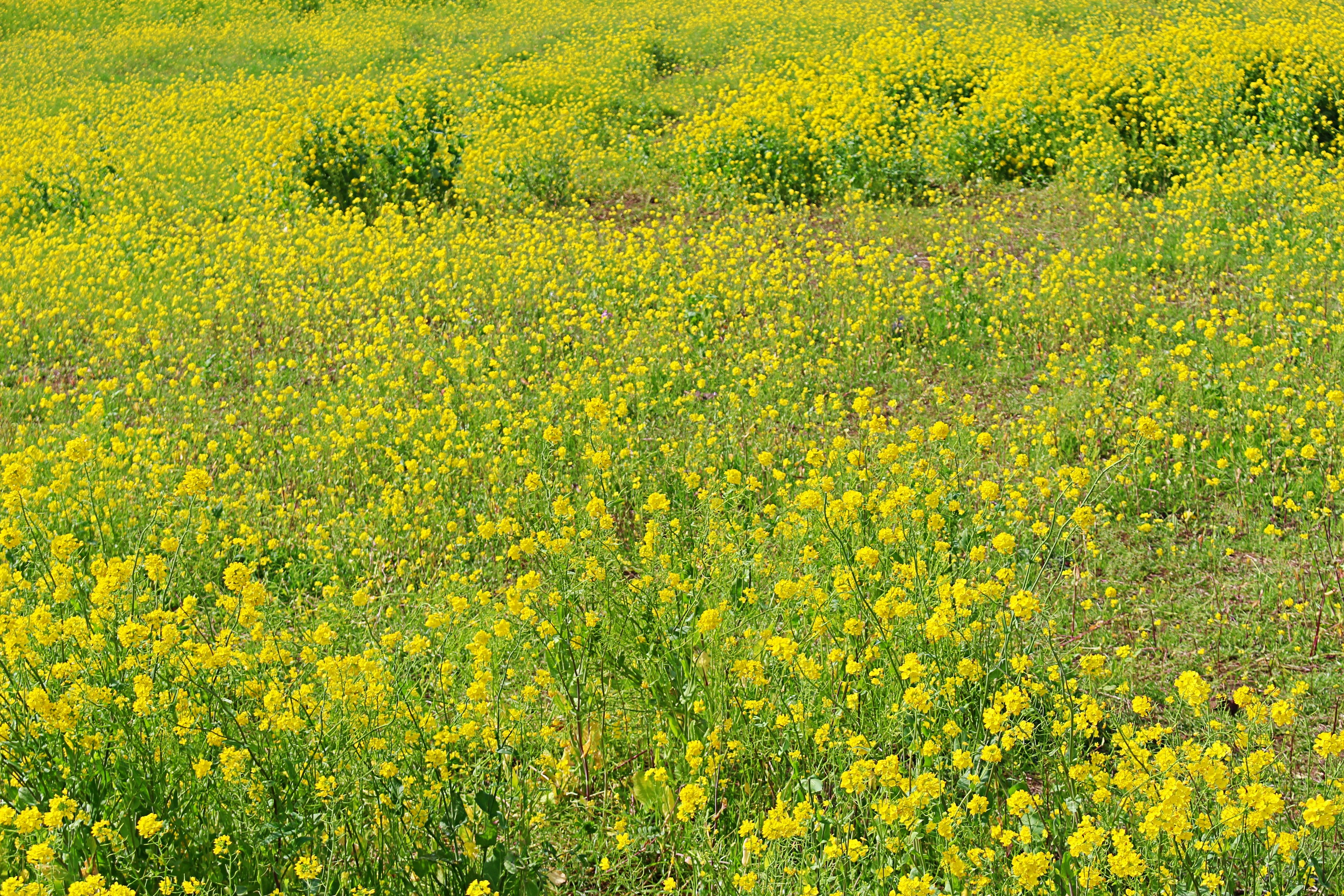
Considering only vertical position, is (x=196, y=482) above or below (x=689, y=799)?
above

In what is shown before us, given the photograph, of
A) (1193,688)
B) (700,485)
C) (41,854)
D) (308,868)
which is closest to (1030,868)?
(1193,688)

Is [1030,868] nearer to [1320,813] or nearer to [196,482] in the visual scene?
[1320,813]

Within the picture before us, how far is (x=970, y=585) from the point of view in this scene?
364cm

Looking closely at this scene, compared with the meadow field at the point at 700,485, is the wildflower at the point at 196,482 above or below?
above

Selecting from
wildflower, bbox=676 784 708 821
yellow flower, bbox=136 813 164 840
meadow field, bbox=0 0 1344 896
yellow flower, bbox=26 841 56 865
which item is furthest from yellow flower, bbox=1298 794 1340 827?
yellow flower, bbox=26 841 56 865

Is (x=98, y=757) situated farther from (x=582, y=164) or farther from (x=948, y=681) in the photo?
(x=582, y=164)

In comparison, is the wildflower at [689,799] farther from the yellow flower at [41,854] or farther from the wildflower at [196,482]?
the wildflower at [196,482]

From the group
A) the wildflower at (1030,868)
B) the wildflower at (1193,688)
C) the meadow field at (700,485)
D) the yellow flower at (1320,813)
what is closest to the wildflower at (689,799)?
the meadow field at (700,485)

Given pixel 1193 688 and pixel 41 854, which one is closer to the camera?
pixel 41 854

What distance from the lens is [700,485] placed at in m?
5.16

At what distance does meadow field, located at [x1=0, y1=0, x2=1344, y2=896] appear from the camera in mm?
Result: 2719

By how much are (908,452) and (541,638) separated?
199 centimetres

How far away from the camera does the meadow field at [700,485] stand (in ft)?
8.92

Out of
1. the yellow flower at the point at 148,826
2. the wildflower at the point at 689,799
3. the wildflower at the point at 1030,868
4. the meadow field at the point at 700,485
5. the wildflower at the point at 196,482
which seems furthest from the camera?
the wildflower at the point at 196,482
